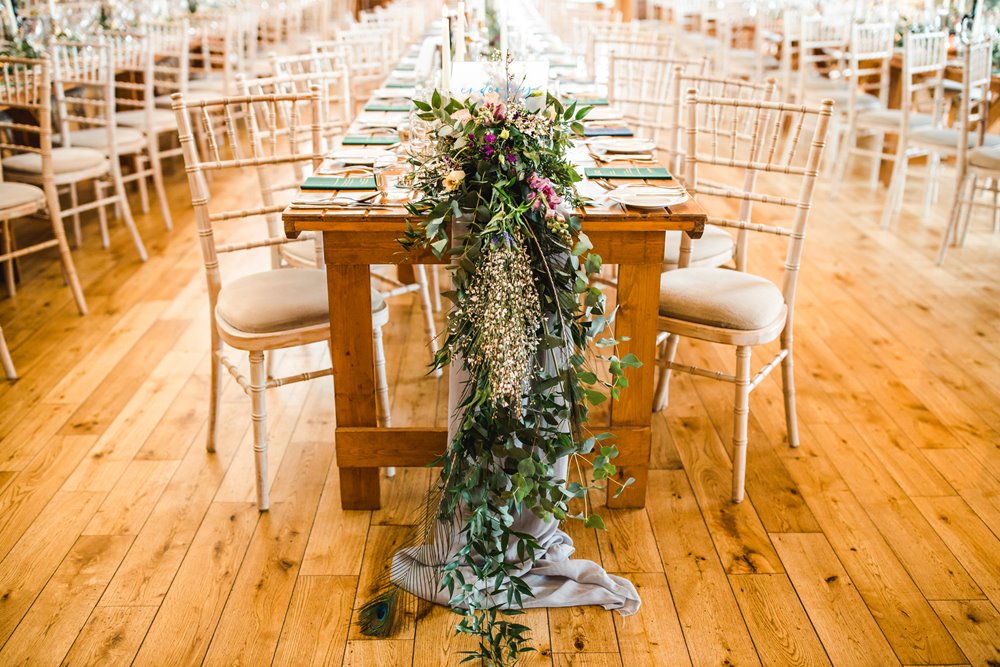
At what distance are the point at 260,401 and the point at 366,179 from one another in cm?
64

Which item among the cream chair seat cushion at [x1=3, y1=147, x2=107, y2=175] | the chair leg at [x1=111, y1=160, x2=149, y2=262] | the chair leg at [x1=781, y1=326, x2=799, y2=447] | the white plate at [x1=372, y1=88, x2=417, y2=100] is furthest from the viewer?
the chair leg at [x1=111, y1=160, x2=149, y2=262]

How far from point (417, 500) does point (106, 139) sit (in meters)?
3.06

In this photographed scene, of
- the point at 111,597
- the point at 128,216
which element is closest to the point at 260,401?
the point at 111,597

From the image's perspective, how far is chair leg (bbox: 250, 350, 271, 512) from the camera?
2.35 m

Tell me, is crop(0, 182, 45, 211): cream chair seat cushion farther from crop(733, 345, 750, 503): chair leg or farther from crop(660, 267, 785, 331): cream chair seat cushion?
crop(733, 345, 750, 503): chair leg

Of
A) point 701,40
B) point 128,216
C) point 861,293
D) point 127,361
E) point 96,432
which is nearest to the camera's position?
point 96,432

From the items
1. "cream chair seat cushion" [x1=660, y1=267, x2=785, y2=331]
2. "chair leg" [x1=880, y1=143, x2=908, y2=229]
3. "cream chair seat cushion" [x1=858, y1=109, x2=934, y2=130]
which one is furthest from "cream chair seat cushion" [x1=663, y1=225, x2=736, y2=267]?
"cream chair seat cushion" [x1=858, y1=109, x2=934, y2=130]

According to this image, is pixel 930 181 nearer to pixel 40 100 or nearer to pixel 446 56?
pixel 446 56

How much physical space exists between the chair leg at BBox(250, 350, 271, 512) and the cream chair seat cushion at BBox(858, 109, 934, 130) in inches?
155

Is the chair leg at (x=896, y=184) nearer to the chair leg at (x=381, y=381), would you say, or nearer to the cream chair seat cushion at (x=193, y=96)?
the chair leg at (x=381, y=381)

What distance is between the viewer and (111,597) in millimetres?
2104

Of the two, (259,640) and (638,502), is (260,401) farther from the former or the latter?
(638,502)

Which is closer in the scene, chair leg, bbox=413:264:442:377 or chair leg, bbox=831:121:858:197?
chair leg, bbox=413:264:442:377

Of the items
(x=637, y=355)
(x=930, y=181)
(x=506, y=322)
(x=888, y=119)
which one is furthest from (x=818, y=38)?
(x=506, y=322)
